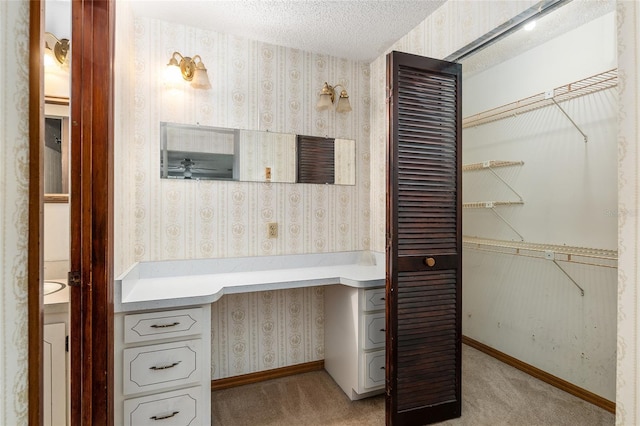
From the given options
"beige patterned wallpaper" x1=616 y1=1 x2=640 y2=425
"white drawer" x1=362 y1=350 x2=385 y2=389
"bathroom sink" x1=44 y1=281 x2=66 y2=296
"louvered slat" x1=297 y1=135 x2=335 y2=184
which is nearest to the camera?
"beige patterned wallpaper" x1=616 y1=1 x2=640 y2=425

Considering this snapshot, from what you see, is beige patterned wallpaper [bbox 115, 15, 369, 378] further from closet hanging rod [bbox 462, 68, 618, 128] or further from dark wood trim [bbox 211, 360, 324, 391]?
closet hanging rod [bbox 462, 68, 618, 128]

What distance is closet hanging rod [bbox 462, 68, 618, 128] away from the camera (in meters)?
1.99

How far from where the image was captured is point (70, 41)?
1262mm

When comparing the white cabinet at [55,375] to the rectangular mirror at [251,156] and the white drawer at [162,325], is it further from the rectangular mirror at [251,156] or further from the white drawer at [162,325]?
the rectangular mirror at [251,156]

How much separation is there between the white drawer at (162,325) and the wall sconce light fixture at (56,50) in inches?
45.4

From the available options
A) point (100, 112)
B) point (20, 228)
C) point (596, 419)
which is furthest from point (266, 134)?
point (596, 419)

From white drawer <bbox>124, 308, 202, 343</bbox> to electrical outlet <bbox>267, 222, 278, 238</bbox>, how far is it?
854mm

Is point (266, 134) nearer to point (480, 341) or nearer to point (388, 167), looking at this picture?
point (388, 167)

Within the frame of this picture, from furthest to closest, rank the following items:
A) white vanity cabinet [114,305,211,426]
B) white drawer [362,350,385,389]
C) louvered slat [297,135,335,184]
Answer: louvered slat [297,135,335,184] → white drawer [362,350,385,389] → white vanity cabinet [114,305,211,426]

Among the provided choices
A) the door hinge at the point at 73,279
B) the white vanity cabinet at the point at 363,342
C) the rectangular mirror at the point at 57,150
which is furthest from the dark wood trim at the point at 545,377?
the rectangular mirror at the point at 57,150

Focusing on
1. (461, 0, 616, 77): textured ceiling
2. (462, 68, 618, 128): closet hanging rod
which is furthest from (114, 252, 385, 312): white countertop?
(461, 0, 616, 77): textured ceiling

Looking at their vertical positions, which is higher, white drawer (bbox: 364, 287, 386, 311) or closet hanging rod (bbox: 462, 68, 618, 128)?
closet hanging rod (bbox: 462, 68, 618, 128)

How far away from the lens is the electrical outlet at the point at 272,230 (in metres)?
2.45

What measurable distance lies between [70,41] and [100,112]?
0.27 metres
